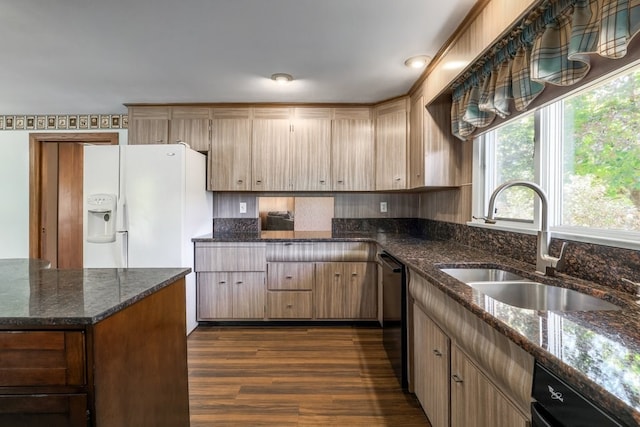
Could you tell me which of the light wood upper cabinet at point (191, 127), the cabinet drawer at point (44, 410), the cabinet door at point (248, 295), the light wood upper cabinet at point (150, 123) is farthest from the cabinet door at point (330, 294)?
the cabinet drawer at point (44, 410)

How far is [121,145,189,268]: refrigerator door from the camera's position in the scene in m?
2.80

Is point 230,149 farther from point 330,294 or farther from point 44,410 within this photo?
point 44,410

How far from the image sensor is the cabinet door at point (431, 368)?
1.43 meters

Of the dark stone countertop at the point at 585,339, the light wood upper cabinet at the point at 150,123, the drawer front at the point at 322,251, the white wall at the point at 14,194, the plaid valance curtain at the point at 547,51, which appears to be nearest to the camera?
the dark stone countertop at the point at 585,339

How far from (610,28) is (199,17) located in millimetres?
1896

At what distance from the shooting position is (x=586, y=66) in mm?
1272

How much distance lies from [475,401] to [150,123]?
141 inches

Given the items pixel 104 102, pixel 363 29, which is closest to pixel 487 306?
pixel 363 29

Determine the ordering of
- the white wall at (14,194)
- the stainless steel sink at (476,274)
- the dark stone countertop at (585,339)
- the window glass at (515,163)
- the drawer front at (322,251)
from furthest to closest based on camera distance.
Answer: the white wall at (14,194) → the drawer front at (322,251) → the window glass at (515,163) → the stainless steel sink at (476,274) → the dark stone countertop at (585,339)

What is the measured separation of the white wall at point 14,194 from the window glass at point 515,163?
12.9 ft

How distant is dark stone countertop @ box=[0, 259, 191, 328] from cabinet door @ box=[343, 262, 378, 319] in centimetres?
179

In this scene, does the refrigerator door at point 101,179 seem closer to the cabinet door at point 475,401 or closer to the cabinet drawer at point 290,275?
the cabinet drawer at point 290,275

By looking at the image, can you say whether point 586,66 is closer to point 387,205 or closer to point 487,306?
point 487,306

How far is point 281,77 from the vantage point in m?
2.68
